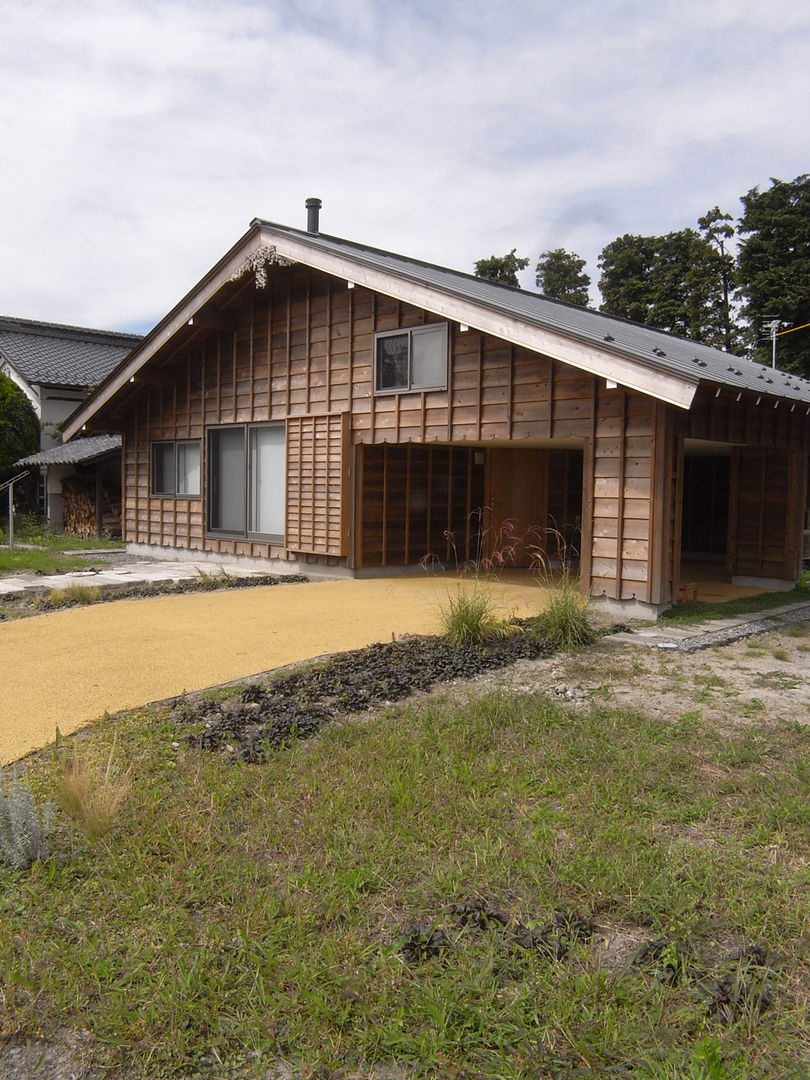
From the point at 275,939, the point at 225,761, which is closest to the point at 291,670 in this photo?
the point at 225,761

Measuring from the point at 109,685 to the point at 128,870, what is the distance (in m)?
2.59

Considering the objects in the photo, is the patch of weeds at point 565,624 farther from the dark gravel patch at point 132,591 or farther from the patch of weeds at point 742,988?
the dark gravel patch at point 132,591

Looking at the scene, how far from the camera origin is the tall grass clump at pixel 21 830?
2.94m

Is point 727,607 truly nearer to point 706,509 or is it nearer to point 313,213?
point 706,509

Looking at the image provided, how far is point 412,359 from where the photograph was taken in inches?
391

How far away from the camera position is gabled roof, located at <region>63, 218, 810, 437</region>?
7.03m

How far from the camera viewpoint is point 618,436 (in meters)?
7.94

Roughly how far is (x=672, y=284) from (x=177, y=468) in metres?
22.7

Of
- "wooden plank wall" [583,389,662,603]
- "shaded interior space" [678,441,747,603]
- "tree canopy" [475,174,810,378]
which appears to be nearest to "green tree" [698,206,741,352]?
"tree canopy" [475,174,810,378]

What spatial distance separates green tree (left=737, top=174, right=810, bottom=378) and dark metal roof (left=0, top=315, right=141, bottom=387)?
65.7ft

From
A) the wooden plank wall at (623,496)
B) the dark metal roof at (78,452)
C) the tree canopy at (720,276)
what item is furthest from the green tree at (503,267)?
the wooden plank wall at (623,496)

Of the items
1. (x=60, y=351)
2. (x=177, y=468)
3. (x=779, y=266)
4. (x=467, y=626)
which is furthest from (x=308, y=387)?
(x=779, y=266)

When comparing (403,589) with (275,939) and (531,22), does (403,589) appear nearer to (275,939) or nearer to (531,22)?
(531,22)

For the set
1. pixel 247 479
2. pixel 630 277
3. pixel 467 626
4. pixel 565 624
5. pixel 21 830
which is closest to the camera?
pixel 21 830
